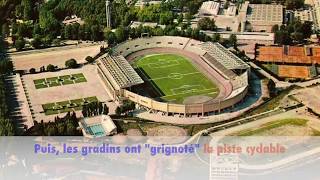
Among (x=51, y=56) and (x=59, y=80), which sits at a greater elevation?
(x=51, y=56)

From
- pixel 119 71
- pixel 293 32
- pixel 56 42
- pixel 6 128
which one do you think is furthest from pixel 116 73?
pixel 293 32

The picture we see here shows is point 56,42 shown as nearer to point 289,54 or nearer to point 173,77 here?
point 173,77

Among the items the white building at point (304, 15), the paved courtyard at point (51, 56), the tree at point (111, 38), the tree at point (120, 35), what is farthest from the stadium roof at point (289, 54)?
the paved courtyard at point (51, 56)

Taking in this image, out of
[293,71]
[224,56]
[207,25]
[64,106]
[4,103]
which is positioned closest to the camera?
[4,103]

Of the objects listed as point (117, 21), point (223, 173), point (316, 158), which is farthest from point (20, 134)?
point (117, 21)

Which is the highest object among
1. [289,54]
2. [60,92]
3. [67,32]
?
[67,32]

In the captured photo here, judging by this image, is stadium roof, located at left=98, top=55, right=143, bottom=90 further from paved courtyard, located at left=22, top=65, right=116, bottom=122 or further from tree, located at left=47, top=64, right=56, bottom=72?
tree, located at left=47, top=64, right=56, bottom=72

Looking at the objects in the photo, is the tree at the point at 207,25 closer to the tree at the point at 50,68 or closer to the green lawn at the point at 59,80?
the green lawn at the point at 59,80
